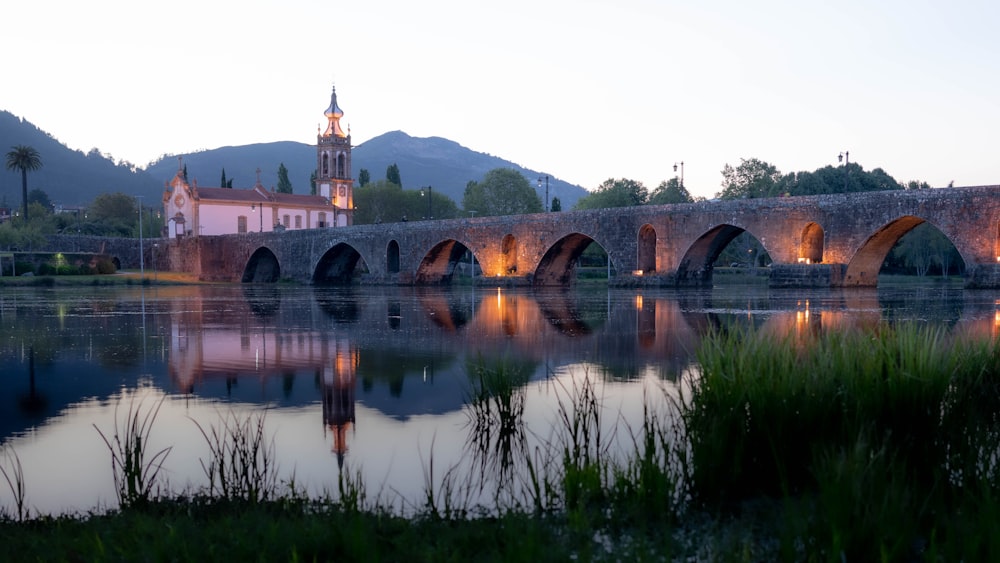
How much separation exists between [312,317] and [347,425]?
15663 millimetres

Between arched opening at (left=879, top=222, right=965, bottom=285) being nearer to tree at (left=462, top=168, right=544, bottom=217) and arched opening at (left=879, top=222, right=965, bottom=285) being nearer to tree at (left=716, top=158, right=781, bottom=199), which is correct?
tree at (left=716, top=158, right=781, bottom=199)

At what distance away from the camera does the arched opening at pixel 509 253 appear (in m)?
53.5

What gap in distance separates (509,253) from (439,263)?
26.3 feet

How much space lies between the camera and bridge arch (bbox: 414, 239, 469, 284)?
58906 mm

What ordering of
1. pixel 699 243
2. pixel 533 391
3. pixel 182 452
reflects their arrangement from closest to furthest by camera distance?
pixel 182 452 < pixel 533 391 < pixel 699 243

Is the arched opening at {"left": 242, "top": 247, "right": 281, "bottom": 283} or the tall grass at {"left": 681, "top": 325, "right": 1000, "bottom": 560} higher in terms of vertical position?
the arched opening at {"left": 242, "top": 247, "right": 281, "bottom": 283}

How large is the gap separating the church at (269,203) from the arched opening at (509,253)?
147 ft

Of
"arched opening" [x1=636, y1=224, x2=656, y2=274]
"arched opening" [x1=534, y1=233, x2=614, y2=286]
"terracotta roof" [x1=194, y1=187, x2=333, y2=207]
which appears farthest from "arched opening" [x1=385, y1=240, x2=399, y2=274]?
"terracotta roof" [x1=194, y1=187, x2=333, y2=207]

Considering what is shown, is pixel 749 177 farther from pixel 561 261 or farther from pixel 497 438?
pixel 497 438

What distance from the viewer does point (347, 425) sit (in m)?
8.10

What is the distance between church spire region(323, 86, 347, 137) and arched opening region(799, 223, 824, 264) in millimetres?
73978

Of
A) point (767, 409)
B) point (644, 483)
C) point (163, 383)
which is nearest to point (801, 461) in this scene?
point (767, 409)

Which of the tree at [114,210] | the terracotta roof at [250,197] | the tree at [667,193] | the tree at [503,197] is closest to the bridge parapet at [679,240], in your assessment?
the terracotta roof at [250,197]

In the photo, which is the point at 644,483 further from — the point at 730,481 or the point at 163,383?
the point at 163,383
